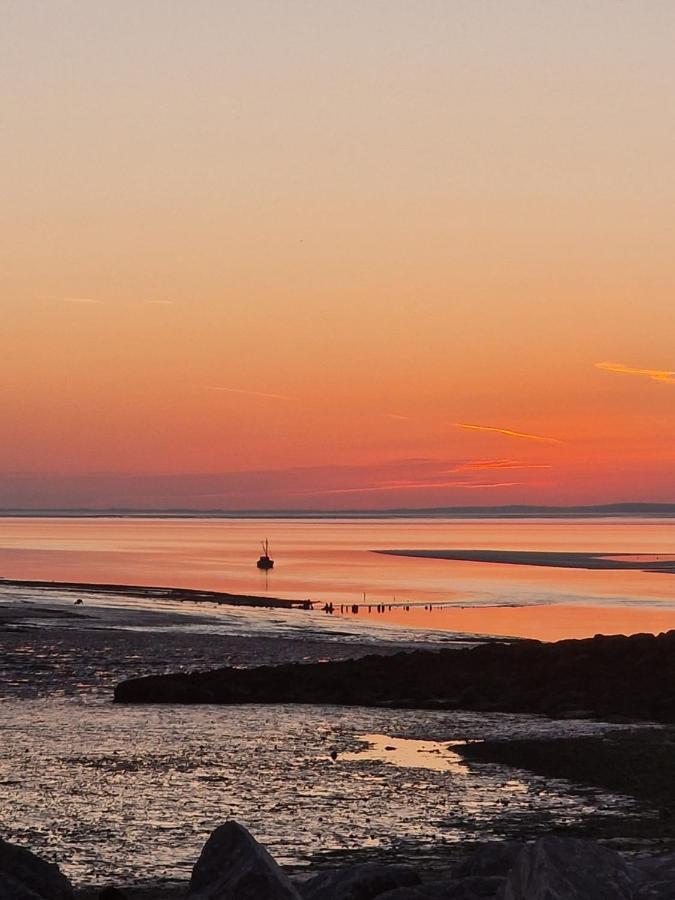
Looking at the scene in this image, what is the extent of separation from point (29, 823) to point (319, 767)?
566 centimetres

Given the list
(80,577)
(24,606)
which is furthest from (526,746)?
(80,577)

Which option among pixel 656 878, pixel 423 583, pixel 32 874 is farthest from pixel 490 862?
pixel 423 583

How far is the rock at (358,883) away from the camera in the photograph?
38.5ft

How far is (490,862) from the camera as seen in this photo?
39.8 feet

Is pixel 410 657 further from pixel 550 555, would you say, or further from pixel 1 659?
pixel 550 555

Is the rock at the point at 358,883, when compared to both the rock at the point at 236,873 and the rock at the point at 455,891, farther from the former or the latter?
the rock at the point at 236,873

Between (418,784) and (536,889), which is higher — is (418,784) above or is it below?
below

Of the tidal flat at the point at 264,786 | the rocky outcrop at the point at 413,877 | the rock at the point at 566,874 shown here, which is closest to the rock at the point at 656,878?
the rocky outcrop at the point at 413,877

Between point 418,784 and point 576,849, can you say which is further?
point 418,784

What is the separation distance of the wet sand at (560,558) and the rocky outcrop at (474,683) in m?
63.8

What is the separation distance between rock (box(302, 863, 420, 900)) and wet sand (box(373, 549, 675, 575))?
85244mm

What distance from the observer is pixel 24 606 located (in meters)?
60.1

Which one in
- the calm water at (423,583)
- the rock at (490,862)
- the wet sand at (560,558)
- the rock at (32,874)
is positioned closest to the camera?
the rock at (32,874)

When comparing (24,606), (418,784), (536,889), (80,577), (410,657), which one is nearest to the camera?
(536,889)
